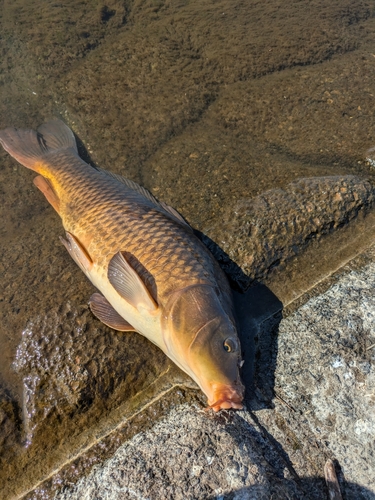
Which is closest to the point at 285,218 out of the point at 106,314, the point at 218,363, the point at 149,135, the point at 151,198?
the point at 151,198

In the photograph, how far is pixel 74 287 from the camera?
3.09 m

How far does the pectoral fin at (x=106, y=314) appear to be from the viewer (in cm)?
281

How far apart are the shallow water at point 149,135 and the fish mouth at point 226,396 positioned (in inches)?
22.2

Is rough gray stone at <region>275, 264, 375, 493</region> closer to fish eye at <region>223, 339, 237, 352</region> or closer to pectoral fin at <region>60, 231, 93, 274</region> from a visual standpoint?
fish eye at <region>223, 339, 237, 352</region>

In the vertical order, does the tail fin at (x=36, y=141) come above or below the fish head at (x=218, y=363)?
above

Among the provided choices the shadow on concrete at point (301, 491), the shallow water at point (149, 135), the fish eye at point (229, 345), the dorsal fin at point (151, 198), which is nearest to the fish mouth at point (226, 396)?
the fish eye at point (229, 345)

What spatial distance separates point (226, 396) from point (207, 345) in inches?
11.4

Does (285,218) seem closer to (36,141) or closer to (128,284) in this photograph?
(128,284)

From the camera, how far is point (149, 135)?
432 centimetres

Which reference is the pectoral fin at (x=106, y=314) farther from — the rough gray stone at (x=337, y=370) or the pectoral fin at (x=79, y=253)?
the rough gray stone at (x=337, y=370)

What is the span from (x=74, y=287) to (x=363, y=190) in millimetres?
2559

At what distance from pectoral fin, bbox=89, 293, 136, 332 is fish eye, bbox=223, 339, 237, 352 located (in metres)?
0.81

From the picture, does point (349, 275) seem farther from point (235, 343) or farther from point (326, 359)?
point (235, 343)

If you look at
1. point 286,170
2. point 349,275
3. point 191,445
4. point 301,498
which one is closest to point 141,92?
point 286,170
